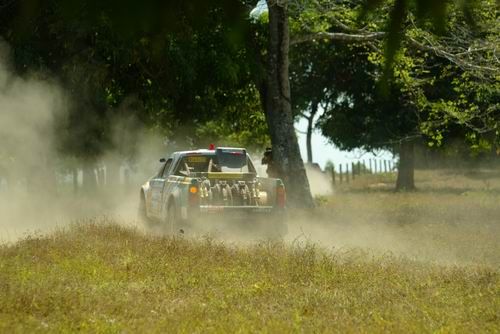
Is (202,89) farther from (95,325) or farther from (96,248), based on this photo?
(95,325)

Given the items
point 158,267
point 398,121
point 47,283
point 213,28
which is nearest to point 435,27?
point 213,28

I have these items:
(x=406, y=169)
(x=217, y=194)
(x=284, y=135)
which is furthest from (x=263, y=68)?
(x=406, y=169)

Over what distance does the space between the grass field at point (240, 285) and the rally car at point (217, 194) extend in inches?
23.3

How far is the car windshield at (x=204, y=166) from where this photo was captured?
682 inches

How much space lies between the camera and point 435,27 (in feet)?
13.5

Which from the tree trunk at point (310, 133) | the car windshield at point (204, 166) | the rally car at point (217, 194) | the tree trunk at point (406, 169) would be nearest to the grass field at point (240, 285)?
the rally car at point (217, 194)

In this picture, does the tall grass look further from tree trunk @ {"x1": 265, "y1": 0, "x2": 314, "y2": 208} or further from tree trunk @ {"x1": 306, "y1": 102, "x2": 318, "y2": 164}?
tree trunk @ {"x1": 306, "y1": 102, "x2": 318, "y2": 164}

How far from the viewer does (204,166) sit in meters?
18.2

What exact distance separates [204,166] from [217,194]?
1.99m

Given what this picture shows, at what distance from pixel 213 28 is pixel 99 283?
654 cm

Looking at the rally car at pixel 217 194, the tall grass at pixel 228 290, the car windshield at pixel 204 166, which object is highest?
the car windshield at pixel 204 166

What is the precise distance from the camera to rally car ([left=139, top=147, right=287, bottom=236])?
Answer: 16016 mm

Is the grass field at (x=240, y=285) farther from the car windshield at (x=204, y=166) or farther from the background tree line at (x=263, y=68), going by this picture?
the background tree line at (x=263, y=68)

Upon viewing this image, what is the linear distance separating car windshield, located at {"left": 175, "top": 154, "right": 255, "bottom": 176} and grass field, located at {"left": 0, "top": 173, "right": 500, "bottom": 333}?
1.65 m
